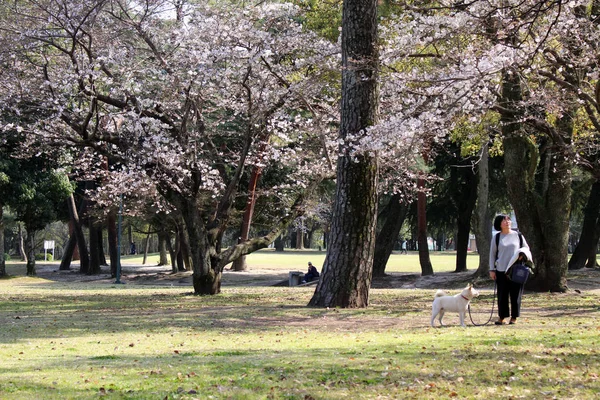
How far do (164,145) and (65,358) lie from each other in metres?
10.1

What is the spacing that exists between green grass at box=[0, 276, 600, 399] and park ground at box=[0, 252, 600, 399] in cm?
2

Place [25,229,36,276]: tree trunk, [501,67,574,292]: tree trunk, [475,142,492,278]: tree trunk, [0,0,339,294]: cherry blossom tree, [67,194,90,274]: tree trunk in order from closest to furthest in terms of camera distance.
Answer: [0,0,339,294]: cherry blossom tree, [501,67,574,292]: tree trunk, [475,142,492,278]: tree trunk, [25,229,36,276]: tree trunk, [67,194,90,274]: tree trunk

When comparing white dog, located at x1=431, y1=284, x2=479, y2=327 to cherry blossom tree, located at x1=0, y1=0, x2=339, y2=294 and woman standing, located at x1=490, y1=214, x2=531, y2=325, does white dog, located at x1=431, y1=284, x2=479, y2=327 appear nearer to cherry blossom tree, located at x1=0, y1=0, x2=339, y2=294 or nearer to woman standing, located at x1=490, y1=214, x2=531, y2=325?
woman standing, located at x1=490, y1=214, x2=531, y2=325

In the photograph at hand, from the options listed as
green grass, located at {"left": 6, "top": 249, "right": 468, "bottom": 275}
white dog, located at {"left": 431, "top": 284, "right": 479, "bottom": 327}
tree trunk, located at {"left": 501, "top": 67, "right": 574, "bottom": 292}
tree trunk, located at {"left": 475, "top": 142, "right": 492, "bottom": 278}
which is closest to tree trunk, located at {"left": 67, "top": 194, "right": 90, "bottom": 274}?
green grass, located at {"left": 6, "top": 249, "right": 468, "bottom": 275}

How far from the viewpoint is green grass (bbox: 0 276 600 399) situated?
618 cm

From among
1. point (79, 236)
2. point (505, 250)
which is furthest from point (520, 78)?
point (79, 236)

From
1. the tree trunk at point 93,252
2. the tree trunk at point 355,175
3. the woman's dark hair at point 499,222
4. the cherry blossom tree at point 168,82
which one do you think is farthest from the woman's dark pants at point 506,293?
the tree trunk at point 93,252

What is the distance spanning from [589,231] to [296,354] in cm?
2580

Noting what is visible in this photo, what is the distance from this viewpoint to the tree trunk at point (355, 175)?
13.6 m

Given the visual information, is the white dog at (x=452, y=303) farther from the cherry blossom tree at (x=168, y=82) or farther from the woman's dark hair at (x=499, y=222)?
the cherry blossom tree at (x=168, y=82)

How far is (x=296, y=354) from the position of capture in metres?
8.37

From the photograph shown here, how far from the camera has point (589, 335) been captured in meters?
9.42

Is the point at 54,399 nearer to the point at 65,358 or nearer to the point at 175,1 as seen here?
the point at 65,358

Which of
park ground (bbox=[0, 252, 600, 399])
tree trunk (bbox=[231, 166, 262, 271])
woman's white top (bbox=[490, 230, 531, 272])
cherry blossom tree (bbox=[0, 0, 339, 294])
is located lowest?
park ground (bbox=[0, 252, 600, 399])
